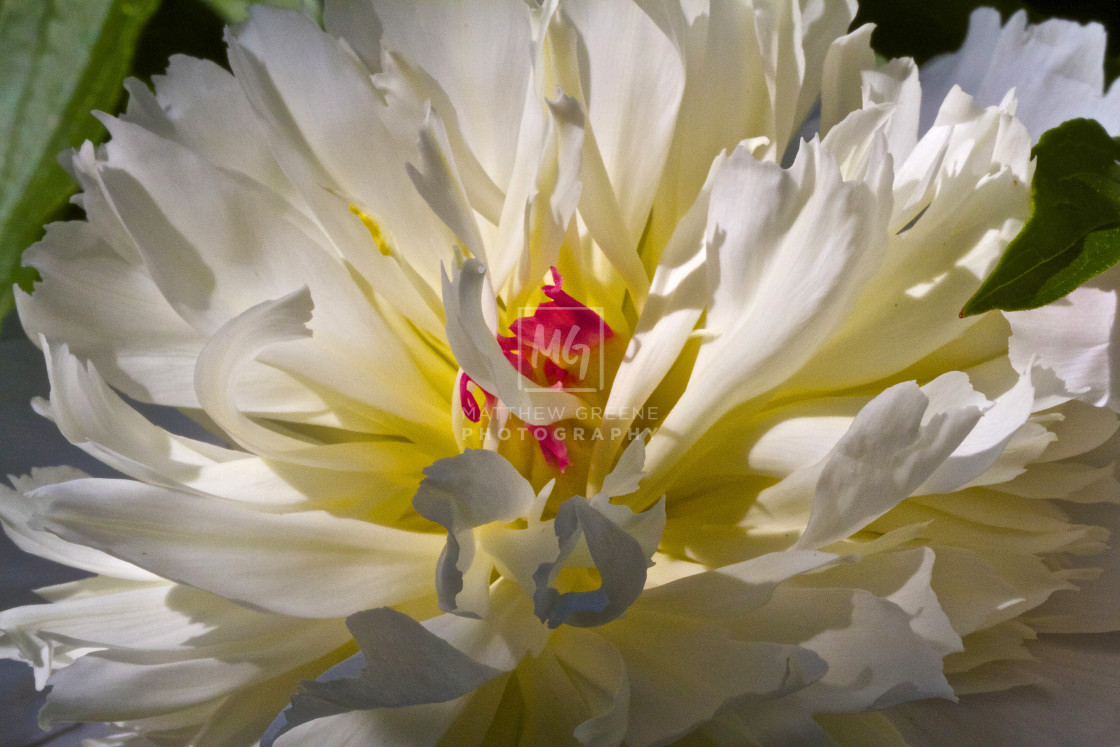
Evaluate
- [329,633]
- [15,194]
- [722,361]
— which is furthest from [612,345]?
[15,194]

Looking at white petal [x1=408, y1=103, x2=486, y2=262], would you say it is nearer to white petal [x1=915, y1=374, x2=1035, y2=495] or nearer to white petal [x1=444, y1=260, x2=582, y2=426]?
white petal [x1=444, y1=260, x2=582, y2=426]

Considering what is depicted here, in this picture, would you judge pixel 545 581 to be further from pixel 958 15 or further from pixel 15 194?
pixel 958 15

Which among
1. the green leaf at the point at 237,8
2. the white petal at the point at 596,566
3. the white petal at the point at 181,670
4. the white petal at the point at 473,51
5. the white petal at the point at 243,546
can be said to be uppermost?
the green leaf at the point at 237,8

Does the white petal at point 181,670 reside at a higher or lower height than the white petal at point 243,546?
lower

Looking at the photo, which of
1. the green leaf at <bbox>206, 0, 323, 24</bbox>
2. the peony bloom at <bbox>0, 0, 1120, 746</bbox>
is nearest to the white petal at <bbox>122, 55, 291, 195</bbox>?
the peony bloom at <bbox>0, 0, 1120, 746</bbox>

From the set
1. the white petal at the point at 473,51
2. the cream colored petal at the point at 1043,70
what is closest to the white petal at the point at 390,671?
the white petal at the point at 473,51

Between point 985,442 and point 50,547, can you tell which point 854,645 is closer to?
point 985,442

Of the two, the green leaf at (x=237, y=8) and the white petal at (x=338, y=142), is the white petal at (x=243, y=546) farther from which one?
Result: the green leaf at (x=237, y=8)
